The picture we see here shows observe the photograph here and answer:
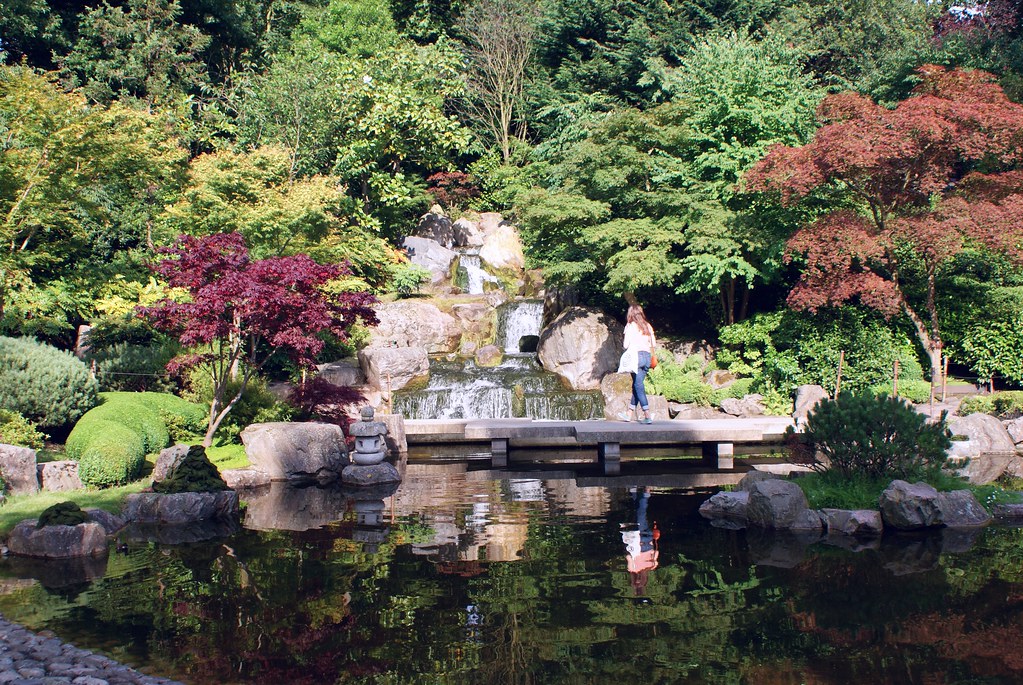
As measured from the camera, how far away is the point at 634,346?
13445 mm

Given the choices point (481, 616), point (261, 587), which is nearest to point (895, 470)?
point (481, 616)

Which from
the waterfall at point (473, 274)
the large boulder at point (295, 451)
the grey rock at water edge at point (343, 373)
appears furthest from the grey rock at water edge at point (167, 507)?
the waterfall at point (473, 274)

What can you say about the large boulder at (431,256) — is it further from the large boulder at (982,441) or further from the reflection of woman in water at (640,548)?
the reflection of woman in water at (640,548)

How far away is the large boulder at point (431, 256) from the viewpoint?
24.9 m

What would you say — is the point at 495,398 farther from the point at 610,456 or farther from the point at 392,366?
the point at 610,456

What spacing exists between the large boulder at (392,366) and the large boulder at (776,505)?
34.0 feet

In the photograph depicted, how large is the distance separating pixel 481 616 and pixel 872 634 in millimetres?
2674

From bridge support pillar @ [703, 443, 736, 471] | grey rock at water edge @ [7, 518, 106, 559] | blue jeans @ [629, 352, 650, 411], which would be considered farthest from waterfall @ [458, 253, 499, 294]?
grey rock at water edge @ [7, 518, 106, 559]

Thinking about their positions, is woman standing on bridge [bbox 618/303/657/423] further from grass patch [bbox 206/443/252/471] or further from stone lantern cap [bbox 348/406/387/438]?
grass patch [bbox 206/443/252/471]

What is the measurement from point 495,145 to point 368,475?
19499mm

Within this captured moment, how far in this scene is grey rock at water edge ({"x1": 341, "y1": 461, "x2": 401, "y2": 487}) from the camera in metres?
12.2

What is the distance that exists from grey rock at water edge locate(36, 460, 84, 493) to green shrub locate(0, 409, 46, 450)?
77 centimetres

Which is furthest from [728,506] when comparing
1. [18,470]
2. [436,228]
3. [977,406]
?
[436,228]

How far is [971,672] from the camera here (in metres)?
4.98
